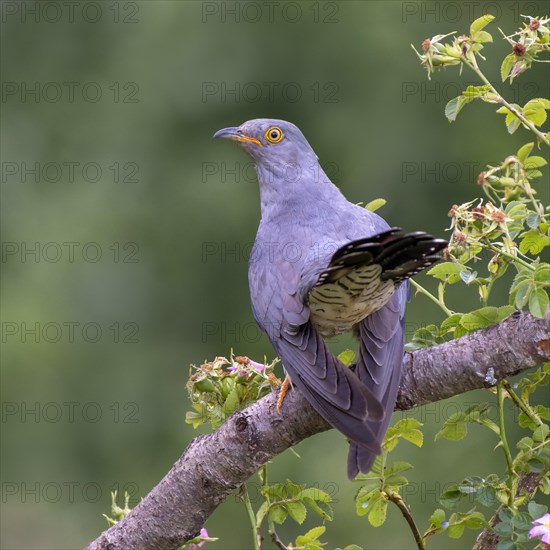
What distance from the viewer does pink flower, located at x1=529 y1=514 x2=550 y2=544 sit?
2.35 m

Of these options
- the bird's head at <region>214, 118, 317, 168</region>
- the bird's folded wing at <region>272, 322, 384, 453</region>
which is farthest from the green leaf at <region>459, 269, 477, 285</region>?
the bird's head at <region>214, 118, 317, 168</region>

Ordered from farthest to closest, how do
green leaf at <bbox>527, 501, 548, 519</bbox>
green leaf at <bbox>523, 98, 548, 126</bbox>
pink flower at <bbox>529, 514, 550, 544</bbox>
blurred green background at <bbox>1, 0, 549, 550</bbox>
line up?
1. blurred green background at <bbox>1, 0, 549, 550</bbox>
2. green leaf at <bbox>523, 98, 548, 126</bbox>
3. green leaf at <bbox>527, 501, 548, 519</bbox>
4. pink flower at <bbox>529, 514, 550, 544</bbox>

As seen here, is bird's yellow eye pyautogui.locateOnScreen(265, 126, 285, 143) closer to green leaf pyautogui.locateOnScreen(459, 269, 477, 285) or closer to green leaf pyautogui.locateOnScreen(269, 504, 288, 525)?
green leaf pyautogui.locateOnScreen(459, 269, 477, 285)

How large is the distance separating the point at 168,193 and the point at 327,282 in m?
4.44

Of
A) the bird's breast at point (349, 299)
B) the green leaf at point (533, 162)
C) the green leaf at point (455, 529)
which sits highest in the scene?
the green leaf at point (533, 162)

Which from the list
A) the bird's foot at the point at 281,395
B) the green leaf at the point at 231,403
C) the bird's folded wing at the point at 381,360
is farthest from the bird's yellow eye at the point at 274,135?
the green leaf at the point at 231,403

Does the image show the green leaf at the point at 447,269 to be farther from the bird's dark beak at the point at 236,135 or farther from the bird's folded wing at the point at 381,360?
the bird's dark beak at the point at 236,135

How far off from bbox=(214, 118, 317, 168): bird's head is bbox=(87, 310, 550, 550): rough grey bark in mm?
1637

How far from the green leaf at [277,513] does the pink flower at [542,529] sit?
723 mm

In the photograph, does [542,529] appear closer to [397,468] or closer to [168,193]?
[397,468]

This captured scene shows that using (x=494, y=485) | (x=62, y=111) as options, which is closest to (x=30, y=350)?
(x=62, y=111)

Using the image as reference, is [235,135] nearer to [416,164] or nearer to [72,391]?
[416,164]

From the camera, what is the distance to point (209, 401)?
2.94 m

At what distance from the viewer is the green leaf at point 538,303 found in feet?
7.87
